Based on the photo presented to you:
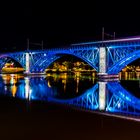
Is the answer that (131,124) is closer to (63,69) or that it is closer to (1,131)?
(1,131)

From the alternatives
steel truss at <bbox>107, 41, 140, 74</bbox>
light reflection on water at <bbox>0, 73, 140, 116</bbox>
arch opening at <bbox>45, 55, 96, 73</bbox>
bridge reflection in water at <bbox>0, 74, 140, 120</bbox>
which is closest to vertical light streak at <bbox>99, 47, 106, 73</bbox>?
steel truss at <bbox>107, 41, 140, 74</bbox>

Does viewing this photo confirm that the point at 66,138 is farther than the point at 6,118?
No

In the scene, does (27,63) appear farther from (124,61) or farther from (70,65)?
(70,65)

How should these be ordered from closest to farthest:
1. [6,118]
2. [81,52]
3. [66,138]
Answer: [66,138]
[6,118]
[81,52]

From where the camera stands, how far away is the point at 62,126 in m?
13.6

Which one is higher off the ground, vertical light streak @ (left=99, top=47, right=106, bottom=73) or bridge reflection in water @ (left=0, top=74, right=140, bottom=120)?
vertical light streak @ (left=99, top=47, right=106, bottom=73)

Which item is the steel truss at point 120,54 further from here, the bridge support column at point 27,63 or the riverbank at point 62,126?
the riverbank at point 62,126

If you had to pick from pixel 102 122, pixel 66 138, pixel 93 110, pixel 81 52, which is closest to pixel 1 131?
pixel 66 138

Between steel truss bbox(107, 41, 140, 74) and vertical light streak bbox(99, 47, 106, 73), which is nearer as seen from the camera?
steel truss bbox(107, 41, 140, 74)

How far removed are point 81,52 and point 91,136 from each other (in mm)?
43728

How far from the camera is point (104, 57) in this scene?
162 ft

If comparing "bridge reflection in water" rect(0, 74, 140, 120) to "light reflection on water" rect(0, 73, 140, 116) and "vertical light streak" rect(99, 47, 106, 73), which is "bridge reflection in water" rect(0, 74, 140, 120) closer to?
"light reflection on water" rect(0, 73, 140, 116)

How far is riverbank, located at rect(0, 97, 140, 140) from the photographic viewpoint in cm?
1195

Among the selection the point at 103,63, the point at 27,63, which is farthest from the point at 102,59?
the point at 27,63
